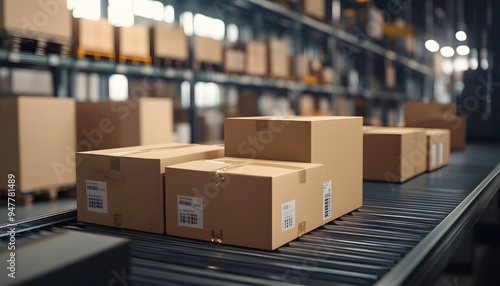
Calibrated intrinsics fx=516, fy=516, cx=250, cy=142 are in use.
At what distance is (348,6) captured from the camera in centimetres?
977

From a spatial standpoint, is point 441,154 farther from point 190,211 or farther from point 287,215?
point 190,211

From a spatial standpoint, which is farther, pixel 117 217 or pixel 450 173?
pixel 450 173

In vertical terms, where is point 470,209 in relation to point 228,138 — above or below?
below

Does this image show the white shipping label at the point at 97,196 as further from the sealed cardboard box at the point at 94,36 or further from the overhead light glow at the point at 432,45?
the overhead light glow at the point at 432,45


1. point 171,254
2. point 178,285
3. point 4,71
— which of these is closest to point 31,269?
point 178,285

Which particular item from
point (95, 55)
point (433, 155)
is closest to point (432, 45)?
point (433, 155)

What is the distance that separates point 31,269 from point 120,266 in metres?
0.22

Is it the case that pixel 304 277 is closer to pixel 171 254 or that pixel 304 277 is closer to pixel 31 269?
pixel 171 254

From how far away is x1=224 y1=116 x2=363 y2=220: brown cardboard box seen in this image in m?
1.93

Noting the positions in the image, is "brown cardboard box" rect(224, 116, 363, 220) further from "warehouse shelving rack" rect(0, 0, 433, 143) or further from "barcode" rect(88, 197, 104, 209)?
"warehouse shelving rack" rect(0, 0, 433, 143)

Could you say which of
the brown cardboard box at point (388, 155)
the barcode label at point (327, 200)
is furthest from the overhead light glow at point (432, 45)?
the barcode label at point (327, 200)

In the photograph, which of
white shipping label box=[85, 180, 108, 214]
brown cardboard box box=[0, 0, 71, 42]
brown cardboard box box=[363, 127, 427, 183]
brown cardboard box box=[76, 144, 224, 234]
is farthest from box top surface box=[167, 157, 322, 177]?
brown cardboard box box=[0, 0, 71, 42]

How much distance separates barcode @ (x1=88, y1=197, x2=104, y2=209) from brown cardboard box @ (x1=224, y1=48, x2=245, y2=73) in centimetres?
364

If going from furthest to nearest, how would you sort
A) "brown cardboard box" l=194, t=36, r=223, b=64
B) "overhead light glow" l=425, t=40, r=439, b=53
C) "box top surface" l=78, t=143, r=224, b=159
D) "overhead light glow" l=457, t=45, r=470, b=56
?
"overhead light glow" l=425, t=40, r=439, b=53
"overhead light glow" l=457, t=45, r=470, b=56
"brown cardboard box" l=194, t=36, r=223, b=64
"box top surface" l=78, t=143, r=224, b=159
